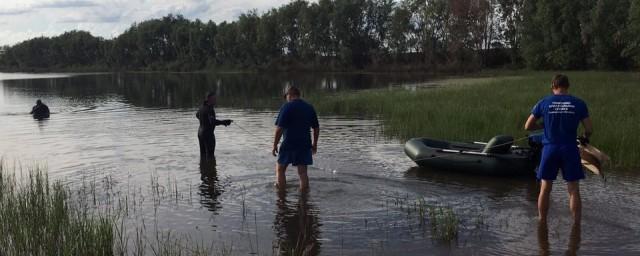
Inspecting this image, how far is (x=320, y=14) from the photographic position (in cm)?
9300

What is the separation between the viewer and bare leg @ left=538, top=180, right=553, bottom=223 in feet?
23.8

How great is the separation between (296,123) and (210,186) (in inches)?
95.6

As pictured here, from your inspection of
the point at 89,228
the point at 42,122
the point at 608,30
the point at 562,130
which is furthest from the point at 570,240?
the point at 608,30

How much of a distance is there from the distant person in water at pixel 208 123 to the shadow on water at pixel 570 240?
7.10m

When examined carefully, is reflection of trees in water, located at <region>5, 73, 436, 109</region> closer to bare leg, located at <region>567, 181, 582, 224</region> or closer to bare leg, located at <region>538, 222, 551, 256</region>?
bare leg, located at <region>538, 222, 551, 256</region>

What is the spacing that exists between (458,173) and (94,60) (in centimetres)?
14046

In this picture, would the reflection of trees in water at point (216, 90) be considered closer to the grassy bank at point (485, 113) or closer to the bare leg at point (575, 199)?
the grassy bank at point (485, 113)

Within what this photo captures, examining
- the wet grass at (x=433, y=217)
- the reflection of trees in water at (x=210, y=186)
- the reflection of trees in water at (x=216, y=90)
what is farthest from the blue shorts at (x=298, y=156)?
the reflection of trees in water at (x=216, y=90)

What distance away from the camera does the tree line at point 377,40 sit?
2127 inches

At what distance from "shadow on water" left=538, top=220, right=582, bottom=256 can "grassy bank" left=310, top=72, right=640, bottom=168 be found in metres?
4.63

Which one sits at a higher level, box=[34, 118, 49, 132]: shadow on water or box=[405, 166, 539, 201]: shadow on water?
box=[34, 118, 49, 132]: shadow on water

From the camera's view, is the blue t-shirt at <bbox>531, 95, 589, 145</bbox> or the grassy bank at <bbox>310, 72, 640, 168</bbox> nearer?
the blue t-shirt at <bbox>531, 95, 589, 145</bbox>

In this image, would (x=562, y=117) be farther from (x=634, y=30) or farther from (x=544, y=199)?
(x=634, y=30)

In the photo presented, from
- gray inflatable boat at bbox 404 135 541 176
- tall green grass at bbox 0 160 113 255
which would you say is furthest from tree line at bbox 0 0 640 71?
tall green grass at bbox 0 160 113 255
